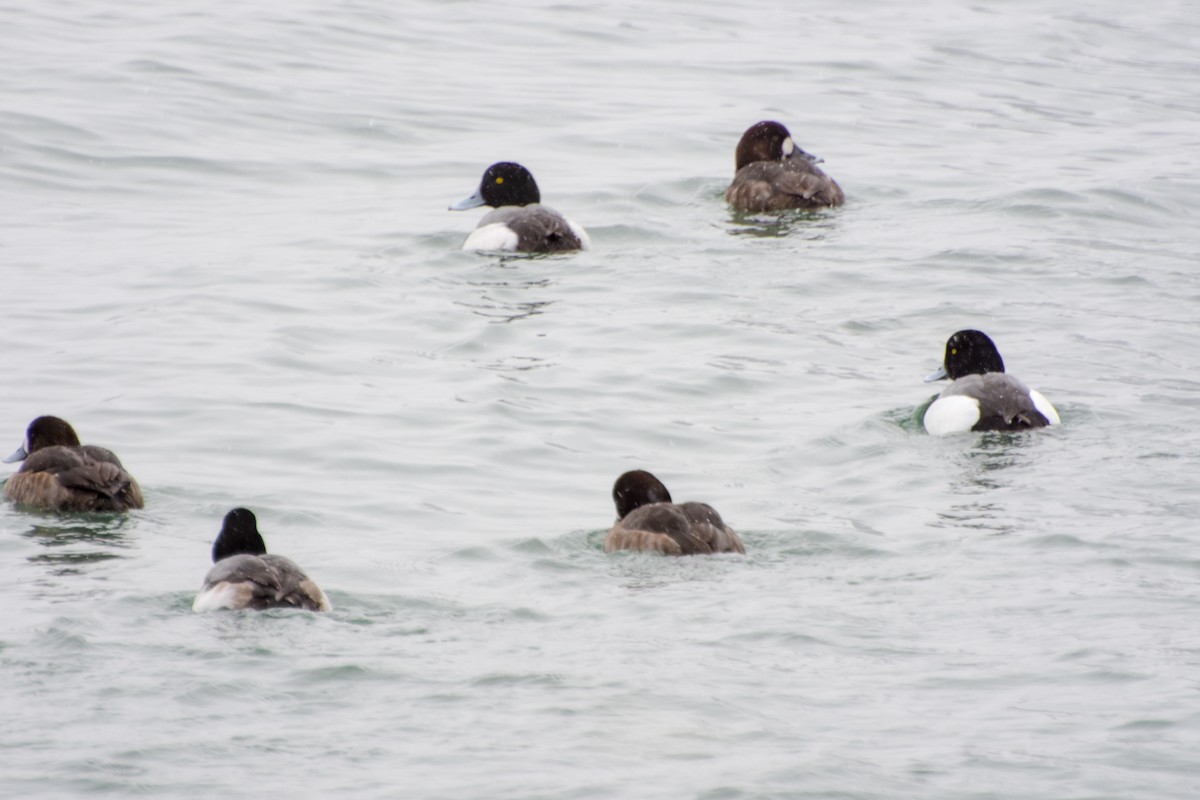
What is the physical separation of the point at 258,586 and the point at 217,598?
20 cm

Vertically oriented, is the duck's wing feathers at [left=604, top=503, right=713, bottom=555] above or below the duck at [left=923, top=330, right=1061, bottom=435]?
below

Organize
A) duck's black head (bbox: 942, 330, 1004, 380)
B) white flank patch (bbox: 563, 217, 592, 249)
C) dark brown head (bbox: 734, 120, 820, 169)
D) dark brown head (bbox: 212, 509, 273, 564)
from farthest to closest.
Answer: dark brown head (bbox: 734, 120, 820, 169)
white flank patch (bbox: 563, 217, 592, 249)
duck's black head (bbox: 942, 330, 1004, 380)
dark brown head (bbox: 212, 509, 273, 564)

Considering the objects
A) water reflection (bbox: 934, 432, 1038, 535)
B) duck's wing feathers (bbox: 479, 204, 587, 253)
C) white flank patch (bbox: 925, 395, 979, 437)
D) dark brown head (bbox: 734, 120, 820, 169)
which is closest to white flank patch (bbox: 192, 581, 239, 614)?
water reflection (bbox: 934, 432, 1038, 535)

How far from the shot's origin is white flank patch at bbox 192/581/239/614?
858cm

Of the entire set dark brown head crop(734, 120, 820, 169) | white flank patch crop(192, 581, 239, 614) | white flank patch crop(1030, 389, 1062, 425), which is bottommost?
white flank patch crop(192, 581, 239, 614)

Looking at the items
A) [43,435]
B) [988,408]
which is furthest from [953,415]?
[43,435]

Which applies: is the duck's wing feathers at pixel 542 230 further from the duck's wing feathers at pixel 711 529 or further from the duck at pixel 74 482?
the duck's wing feathers at pixel 711 529

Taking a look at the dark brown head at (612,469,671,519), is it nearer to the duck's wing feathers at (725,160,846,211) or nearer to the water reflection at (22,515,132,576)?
the water reflection at (22,515,132,576)

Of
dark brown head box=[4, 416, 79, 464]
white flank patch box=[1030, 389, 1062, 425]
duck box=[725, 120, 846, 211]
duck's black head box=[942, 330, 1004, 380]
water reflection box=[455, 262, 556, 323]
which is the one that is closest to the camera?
dark brown head box=[4, 416, 79, 464]

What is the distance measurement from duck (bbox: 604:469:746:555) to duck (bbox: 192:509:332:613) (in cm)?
172

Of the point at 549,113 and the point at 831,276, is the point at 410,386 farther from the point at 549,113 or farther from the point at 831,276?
the point at 549,113

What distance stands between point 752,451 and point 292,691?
4914 mm

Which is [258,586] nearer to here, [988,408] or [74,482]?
[74,482]

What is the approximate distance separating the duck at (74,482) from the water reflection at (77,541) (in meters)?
0.10
